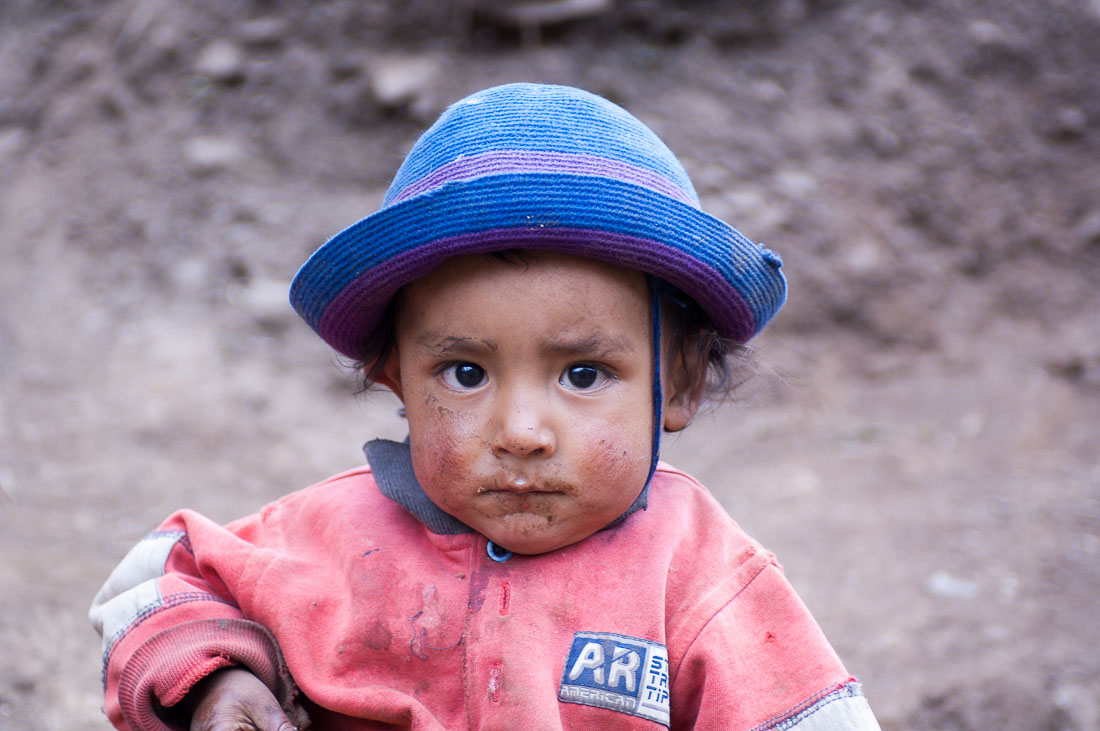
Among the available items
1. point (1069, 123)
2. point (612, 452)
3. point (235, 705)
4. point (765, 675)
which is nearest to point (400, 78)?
point (1069, 123)

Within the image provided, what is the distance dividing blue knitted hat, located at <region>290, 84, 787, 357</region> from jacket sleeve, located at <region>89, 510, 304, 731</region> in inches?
20.2

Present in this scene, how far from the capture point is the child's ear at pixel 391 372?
190 centimetres

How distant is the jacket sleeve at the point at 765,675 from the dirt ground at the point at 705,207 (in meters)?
2.48

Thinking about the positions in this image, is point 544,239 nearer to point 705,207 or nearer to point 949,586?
point 949,586

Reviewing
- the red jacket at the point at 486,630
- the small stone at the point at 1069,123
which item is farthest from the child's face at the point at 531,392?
the small stone at the point at 1069,123

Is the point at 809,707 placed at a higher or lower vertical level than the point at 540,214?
lower

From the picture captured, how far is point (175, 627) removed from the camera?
5.65 feet

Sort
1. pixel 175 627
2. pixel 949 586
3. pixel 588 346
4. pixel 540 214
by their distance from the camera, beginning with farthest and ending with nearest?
pixel 949 586
pixel 175 627
pixel 588 346
pixel 540 214

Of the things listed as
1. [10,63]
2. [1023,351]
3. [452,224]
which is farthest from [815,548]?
[10,63]

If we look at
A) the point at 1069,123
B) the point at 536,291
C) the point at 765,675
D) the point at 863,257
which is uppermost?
the point at 536,291

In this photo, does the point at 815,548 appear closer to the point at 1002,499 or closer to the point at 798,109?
the point at 1002,499

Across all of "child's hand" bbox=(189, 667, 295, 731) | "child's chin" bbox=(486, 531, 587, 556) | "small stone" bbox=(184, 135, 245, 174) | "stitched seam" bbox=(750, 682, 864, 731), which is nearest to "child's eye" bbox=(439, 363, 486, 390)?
"child's chin" bbox=(486, 531, 587, 556)

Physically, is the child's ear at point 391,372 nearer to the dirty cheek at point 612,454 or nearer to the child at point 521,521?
the child at point 521,521

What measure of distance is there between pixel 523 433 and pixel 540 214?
1.14 ft
